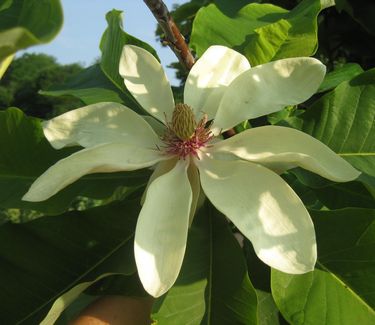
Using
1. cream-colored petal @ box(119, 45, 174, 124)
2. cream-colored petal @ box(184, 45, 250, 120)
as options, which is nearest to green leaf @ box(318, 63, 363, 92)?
cream-colored petal @ box(184, 45, 250, 120)

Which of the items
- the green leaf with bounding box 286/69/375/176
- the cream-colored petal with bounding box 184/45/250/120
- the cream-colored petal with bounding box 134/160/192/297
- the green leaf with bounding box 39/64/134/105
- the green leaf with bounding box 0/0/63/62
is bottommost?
the green leaf with bounding box 286/69/375/176

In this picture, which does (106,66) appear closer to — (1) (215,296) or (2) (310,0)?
(2) (310,0)

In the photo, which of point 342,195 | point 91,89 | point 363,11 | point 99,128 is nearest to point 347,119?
point 342,195

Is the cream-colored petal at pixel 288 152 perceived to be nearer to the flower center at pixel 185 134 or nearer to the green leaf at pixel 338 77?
the flower center at pixel 185 134

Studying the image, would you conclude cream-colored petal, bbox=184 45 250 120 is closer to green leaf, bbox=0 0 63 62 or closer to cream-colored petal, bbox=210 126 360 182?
cream-colored petal, bbox=210 126 360 182

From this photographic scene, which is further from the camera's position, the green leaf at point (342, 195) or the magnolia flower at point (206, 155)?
the green leaf at point (342, 195)

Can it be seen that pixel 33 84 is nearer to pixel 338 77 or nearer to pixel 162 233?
pixel 338 77

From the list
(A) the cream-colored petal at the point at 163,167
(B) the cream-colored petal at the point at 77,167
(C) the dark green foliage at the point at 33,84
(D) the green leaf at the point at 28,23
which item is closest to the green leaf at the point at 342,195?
(A) the cream-colored petal at the point at 163,167

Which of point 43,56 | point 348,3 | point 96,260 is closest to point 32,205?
point 96,260
